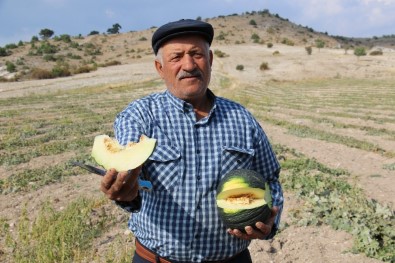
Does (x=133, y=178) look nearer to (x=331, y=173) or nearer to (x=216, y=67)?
(x=331, y=173)

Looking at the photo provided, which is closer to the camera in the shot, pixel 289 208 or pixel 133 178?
pixel 133 178

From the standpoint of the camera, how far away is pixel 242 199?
8.31ft

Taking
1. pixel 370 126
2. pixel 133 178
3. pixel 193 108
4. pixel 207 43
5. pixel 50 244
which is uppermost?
pixel 207 43

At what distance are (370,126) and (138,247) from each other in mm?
14210

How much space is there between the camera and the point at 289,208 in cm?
692

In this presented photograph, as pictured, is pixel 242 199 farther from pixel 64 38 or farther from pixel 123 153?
pixel 64 38

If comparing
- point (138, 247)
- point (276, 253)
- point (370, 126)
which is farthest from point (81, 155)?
point (370, 126)

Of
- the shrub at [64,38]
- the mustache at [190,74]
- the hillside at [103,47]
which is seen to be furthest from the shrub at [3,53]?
the mustache at [190,74]

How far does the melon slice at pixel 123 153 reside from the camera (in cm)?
212

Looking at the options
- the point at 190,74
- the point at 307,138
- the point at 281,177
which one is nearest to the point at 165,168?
the point at 190,74

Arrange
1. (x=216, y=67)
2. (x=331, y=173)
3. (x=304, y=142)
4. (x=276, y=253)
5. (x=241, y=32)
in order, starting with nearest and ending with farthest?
(x=276, y=253), (x=331, y=173), (x=304, y=142), (x=216, y=67), (x=241, y=32)

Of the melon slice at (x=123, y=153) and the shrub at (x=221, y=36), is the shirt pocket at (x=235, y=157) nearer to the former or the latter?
the melon slice at (x=123, y=153)

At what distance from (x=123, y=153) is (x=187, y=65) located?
0.72 m

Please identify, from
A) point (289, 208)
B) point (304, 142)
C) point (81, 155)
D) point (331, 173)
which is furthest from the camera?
point (304, 142)
